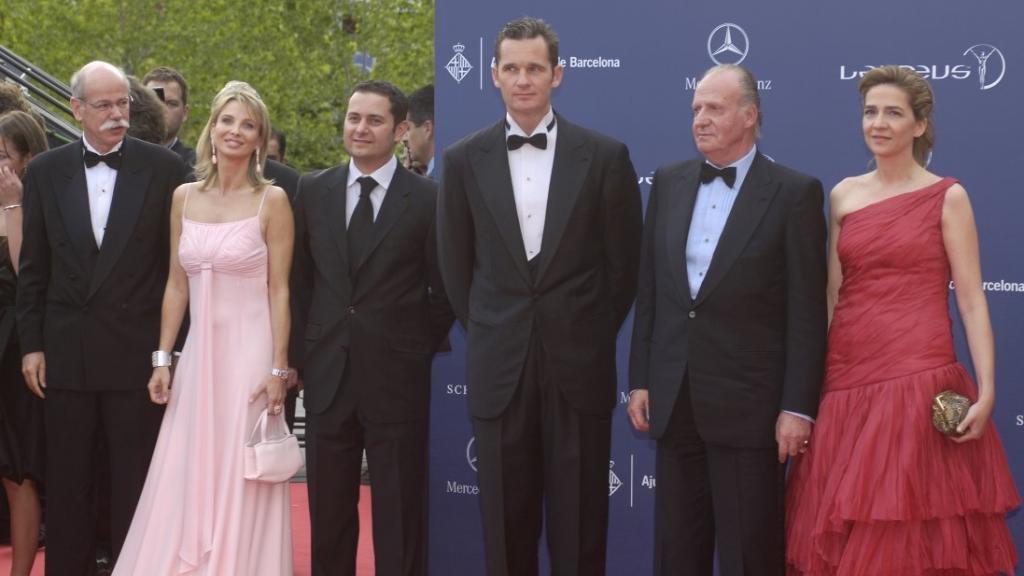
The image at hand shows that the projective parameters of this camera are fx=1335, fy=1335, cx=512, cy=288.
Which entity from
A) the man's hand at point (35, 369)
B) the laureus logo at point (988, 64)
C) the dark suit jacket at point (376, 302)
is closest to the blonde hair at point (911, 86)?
the laureus logo at point (988, 64)

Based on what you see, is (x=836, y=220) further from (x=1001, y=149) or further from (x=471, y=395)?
→ (x=471, y=395)

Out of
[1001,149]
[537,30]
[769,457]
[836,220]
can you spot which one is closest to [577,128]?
[537,30]

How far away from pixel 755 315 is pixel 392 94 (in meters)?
1.68

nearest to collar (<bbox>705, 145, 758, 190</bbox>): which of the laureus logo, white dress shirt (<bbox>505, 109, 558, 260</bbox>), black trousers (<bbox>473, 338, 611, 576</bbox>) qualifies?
white dress shirt (<bbox>505, 109, 558, 260</bbox>)

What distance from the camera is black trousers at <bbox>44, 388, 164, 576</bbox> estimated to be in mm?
5172

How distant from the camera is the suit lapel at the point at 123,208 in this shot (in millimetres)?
5145

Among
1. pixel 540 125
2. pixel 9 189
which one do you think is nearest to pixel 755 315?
pixel 540 125

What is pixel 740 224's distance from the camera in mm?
4355

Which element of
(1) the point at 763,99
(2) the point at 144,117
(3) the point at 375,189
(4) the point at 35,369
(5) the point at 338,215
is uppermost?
(2) the point at 144,117

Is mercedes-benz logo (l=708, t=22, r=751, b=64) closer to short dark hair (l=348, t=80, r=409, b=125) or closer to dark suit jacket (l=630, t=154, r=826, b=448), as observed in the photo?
dark suit jacket (l=630, t=154, r=826, b=448)

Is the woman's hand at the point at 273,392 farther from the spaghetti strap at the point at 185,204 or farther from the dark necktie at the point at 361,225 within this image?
the spaghetti strap at the point at 185,204

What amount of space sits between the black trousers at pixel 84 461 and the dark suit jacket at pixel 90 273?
0.29 feet

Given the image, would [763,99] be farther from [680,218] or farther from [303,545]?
[303,545]

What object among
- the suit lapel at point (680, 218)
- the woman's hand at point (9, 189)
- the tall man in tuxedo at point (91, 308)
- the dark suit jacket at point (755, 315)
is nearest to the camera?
the dark suit jacket at point (755, 315)
